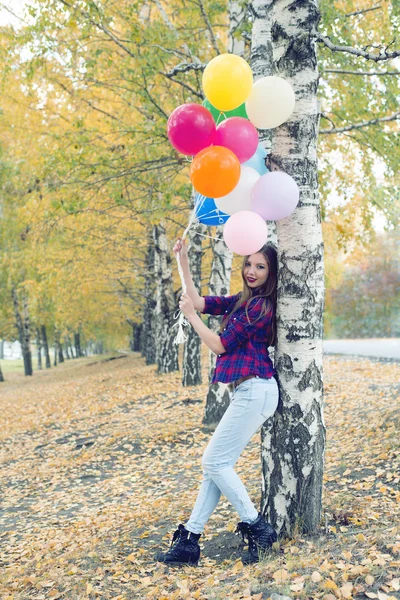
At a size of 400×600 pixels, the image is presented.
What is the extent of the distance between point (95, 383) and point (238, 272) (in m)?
5.94

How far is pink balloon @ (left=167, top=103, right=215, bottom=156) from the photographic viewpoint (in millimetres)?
3330

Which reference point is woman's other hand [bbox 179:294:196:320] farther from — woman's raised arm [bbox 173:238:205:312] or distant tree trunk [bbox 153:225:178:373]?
distant tree trunk [bbox 153:225:178:373]

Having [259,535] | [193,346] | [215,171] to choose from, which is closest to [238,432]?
[259,535]

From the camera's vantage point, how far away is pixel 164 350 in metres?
14.3

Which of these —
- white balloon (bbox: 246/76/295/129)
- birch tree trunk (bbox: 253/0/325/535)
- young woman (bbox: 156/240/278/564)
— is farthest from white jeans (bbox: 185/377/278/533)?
white balloon (bbox: 246/76/295/129)

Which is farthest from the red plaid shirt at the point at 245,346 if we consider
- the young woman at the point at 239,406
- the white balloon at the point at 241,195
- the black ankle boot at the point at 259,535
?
the black ankle boot at the point at 259,535

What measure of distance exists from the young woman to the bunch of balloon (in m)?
0.46

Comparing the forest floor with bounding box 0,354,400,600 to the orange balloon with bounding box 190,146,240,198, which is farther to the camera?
the orange balloon with bounding box 190,146,240,198

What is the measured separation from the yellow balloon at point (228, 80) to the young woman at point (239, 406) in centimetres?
122

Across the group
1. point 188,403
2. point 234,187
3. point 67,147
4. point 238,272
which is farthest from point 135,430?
point 238,272

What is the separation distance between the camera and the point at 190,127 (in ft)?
11.0

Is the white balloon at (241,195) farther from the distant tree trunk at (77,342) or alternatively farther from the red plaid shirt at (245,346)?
the distant tree trunk at (77,342)

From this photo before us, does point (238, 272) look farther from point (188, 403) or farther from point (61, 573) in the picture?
point (61, 573)

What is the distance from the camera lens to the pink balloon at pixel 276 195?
332cm
